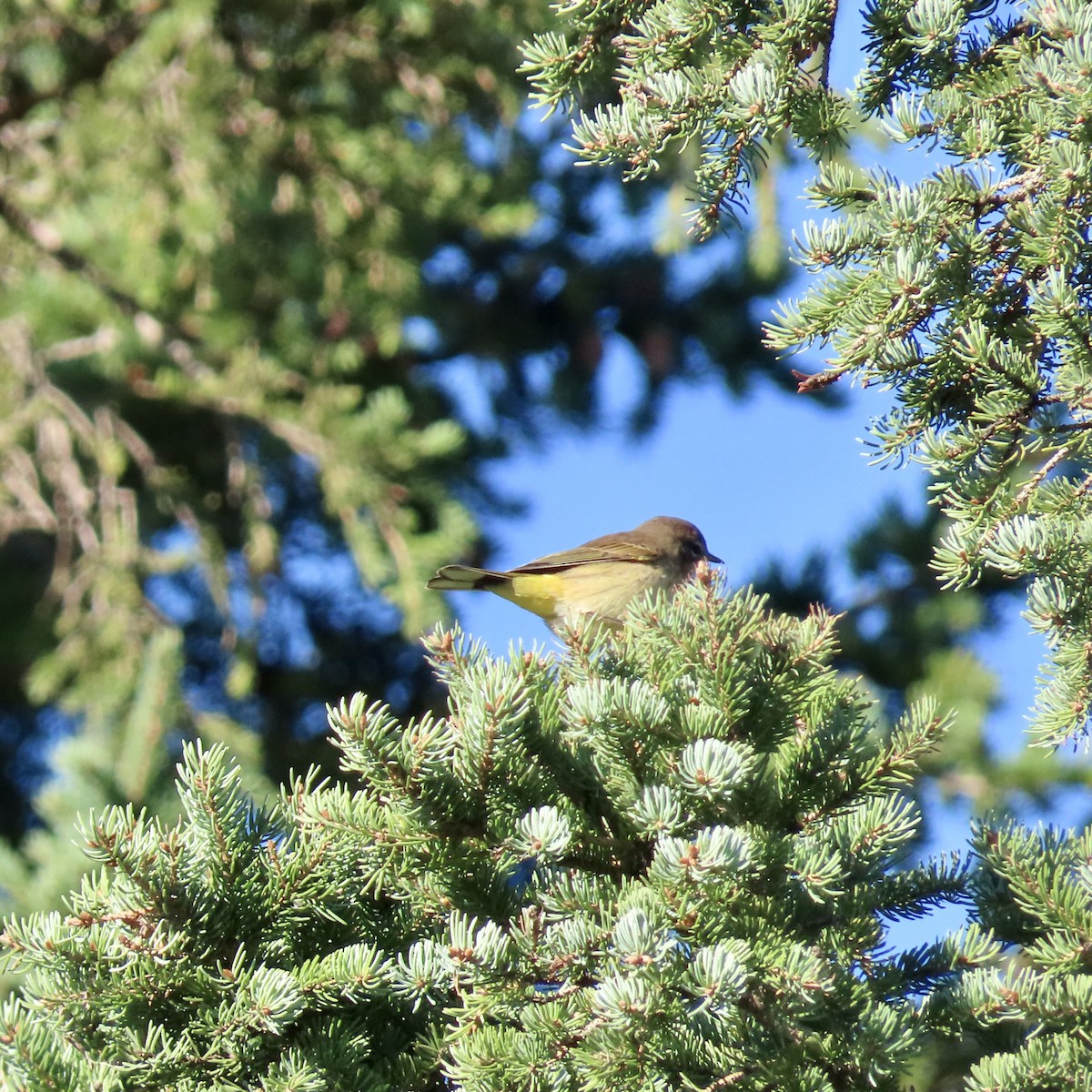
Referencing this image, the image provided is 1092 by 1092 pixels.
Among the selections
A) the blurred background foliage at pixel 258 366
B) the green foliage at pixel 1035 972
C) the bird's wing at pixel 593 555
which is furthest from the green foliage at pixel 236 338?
the green foliage at pixel 1035 972

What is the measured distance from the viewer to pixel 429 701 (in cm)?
692

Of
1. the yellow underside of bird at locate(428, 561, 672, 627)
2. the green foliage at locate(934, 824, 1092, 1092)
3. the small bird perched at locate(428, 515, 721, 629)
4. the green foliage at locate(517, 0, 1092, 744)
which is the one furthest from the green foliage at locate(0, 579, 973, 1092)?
the yellow underside of bird at locate(428, 561, 672, 627)

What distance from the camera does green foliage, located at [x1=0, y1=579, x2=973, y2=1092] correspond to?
1852 mm

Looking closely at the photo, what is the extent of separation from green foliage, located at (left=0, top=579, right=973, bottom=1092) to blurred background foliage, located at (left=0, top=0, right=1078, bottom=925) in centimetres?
322

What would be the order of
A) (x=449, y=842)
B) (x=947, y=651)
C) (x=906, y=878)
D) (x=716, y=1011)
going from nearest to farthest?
(x=716, y=1011) → (x=449, y=842) → (x=906, y=878) → (x=947, y=651)

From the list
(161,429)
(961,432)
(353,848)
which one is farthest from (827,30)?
Result: (161,429)

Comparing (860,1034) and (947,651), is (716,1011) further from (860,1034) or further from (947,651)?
(947,651)

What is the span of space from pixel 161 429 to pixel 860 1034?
236 inches

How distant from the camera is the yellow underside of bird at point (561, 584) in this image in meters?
5.36

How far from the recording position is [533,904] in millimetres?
2020

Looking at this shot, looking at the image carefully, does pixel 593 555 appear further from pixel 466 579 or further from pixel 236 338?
pixel 236 338

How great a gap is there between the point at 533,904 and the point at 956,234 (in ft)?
4.21

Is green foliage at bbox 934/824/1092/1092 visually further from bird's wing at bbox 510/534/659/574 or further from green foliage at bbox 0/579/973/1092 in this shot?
bird's wing at bbox 510/534/659/574

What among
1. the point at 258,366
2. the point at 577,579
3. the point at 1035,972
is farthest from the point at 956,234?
the point at 258,366
